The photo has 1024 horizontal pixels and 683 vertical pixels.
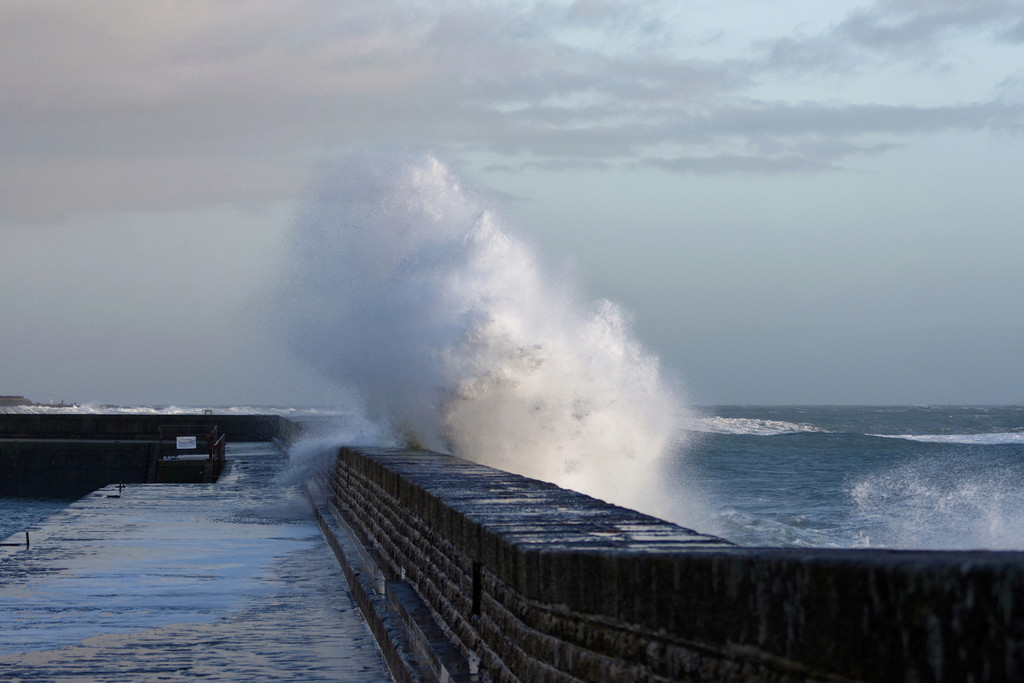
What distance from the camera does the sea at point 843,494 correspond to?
60.4 ft

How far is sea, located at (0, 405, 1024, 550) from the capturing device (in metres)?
18.4

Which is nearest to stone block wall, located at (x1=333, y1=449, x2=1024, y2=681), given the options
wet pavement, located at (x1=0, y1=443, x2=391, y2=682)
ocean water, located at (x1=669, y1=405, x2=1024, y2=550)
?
A: wet pavement, located at (x1=0, y1=443, x2=391, y2=682)

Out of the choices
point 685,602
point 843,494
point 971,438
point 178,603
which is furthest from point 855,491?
point 971,438

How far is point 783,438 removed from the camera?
58094mm

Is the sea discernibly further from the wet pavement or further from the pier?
the wet pavement

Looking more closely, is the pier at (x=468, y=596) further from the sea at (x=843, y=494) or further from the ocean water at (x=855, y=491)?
the ocean water at (x=855, y=491)

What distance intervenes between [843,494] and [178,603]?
2240 cm

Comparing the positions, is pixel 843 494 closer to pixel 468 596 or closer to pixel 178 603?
pixel 178 603

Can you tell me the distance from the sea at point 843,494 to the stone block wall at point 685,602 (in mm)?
915

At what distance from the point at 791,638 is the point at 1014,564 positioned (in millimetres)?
520

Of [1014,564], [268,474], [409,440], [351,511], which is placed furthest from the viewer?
[268,474]

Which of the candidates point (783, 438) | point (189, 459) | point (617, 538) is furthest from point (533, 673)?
point (783, 438)

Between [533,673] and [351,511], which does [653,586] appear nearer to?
[533,673]

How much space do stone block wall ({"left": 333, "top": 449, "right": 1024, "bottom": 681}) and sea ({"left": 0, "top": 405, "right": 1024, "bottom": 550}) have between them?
91cm
